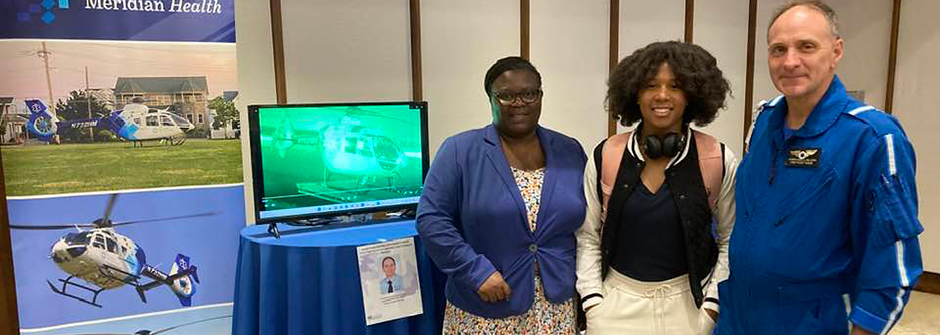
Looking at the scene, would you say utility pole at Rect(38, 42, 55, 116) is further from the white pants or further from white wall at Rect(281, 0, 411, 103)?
the white pants

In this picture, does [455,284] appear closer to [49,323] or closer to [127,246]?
[127,246]

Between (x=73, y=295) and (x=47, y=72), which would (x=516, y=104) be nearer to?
(x=47, y=72)

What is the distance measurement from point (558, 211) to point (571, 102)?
2.12 meters

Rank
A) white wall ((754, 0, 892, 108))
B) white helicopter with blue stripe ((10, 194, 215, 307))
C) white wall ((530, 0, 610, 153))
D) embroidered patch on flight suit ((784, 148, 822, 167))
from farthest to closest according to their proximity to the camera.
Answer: white wall ((754, 0, 892, 108)) → white wall ((530, 0, 610, 153)) → white helicopter with blue stripe ((10, 194, 215, 307)) → embroidered patch on flight suit ((784, 148, 822, 167))

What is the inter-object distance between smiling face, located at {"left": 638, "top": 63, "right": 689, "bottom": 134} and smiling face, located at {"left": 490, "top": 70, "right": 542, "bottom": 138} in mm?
346

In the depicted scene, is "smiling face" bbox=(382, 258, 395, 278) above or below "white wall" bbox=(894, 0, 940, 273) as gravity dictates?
below

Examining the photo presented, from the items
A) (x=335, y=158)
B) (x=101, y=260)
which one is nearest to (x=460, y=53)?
(x=335, y=158)

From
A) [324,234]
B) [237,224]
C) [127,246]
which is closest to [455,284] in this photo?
[324,234]

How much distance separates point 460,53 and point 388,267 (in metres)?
1.63

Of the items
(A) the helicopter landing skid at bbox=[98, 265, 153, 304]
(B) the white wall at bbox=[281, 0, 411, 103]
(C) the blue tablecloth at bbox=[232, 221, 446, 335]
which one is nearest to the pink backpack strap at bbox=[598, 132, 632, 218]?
(C) the blue tablecloth at bbox=[232, 221, 446, 335]

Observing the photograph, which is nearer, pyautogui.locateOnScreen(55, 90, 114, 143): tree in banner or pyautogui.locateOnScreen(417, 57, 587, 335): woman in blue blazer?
pyautogui.locateOnScreen(417, 57, 587, 335): woman in blue blazer

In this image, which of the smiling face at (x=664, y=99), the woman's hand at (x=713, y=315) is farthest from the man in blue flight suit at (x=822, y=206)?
the smiling face at (x=664, y=99)

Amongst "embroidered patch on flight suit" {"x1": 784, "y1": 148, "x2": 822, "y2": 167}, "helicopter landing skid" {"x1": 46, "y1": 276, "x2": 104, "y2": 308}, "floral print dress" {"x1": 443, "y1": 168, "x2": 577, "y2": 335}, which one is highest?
"embroidered patch on flight suit" {"x1": 784, "y1": 148, "x2": 822, "y2": 167}

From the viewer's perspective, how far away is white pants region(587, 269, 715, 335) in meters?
1.74
